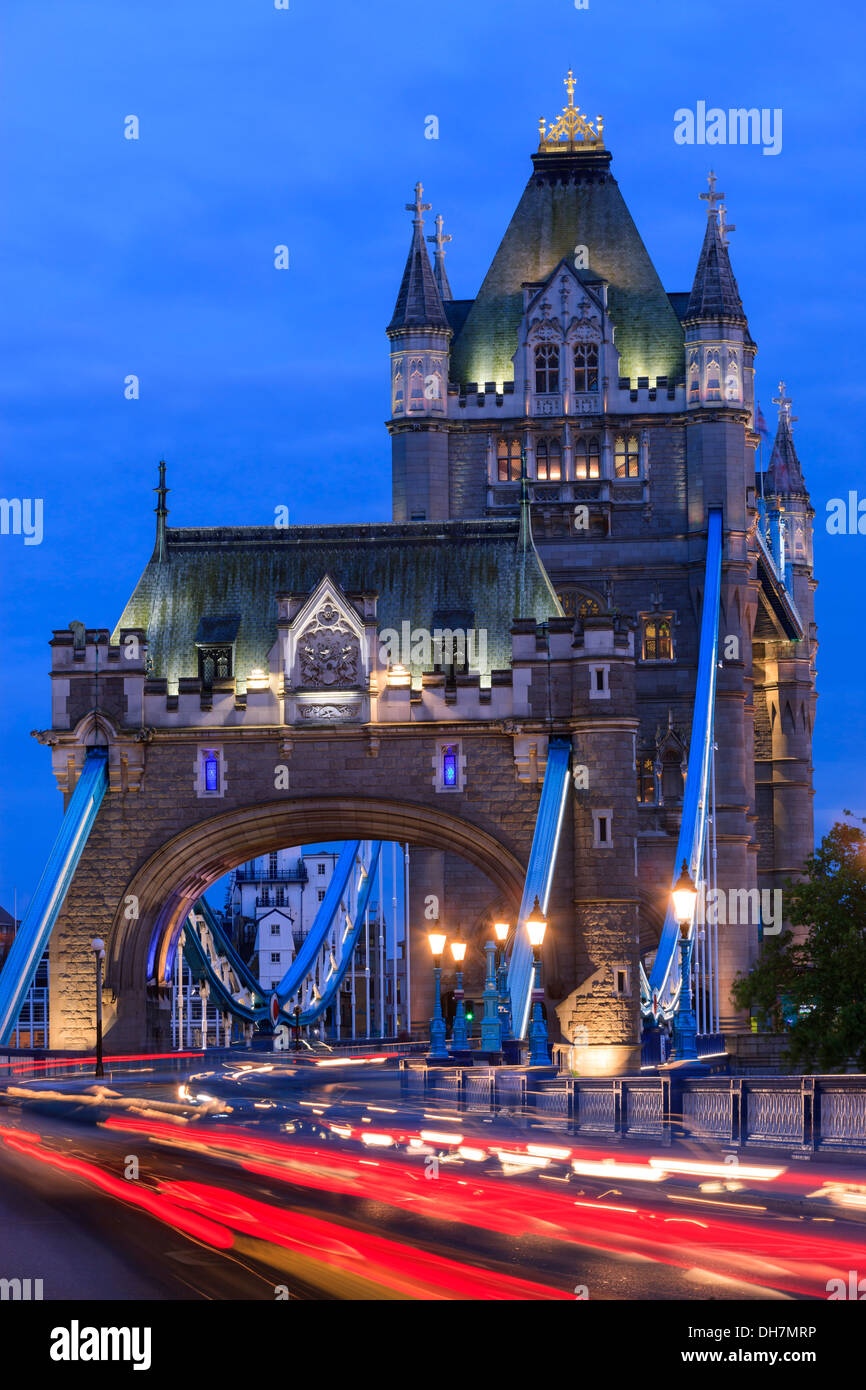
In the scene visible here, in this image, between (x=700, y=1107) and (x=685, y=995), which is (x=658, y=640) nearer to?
(x=685, y=995)

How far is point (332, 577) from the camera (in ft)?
170

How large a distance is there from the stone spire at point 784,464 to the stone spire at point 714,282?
1858cm

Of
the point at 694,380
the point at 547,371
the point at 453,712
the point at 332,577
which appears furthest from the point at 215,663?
the point at 694,380

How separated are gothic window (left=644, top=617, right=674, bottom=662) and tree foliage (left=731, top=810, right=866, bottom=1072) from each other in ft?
39.4

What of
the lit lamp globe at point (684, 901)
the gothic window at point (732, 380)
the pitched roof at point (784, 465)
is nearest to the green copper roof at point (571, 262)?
the gothic window at point (732, 380)

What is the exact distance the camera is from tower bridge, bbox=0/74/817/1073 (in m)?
49.7

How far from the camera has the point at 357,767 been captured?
166 feet

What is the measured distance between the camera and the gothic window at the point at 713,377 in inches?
2645

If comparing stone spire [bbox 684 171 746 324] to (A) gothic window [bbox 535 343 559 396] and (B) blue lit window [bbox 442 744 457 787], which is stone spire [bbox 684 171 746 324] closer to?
(A) gothic window [bbox 535 343 559 396]

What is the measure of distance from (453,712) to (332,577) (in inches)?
176

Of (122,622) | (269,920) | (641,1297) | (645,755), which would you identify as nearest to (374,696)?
(122,622)
